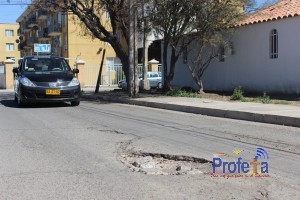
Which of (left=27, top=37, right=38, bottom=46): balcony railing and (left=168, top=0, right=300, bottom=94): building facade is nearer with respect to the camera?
(left=168, top=0, right=300, bottom=94): building facade

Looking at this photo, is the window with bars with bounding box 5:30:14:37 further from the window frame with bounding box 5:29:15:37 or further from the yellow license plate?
the yellow license plate

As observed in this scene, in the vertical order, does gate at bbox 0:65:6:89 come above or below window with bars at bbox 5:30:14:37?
below

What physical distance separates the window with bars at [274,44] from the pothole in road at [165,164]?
13.3 m

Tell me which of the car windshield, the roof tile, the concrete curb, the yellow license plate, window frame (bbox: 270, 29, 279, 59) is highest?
the roof tile

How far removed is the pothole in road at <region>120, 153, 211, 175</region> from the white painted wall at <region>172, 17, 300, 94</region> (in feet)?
39.6

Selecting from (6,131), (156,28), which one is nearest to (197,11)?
(156,28)

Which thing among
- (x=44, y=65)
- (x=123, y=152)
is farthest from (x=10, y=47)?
(x=123, y=152)

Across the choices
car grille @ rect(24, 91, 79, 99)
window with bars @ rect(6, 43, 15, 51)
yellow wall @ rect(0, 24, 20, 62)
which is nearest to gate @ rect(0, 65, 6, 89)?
car grille @ rect(24, 91, 79, 99)

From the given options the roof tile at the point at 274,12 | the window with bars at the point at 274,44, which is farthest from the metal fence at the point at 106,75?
the window with bars at the point at 274,44

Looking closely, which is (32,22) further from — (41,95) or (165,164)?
(165,164)

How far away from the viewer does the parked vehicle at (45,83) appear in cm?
1496

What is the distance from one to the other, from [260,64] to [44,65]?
966cm

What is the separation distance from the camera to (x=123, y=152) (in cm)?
773

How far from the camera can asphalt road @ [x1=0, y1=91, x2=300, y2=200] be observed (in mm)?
5359
